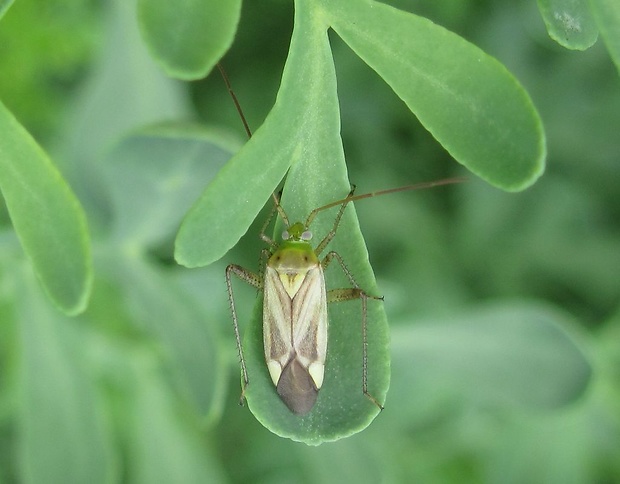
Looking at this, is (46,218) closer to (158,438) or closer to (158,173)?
(158,173)

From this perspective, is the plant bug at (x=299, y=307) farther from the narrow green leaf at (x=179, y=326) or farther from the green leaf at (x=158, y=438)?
the green leaf at (x=158, y=438)

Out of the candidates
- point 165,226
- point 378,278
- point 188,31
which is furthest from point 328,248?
point 378,278

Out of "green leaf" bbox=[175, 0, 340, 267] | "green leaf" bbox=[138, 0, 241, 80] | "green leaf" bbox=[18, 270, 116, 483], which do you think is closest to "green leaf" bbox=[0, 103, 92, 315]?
"green leaf" bbox=[175, 0, 340, 267]

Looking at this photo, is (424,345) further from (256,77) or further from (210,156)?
(256,77)

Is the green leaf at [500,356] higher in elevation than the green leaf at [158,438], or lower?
higher

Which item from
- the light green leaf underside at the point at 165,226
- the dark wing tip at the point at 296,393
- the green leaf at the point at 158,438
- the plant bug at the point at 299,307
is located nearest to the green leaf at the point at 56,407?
the light green leaf underside at the point at 165,226

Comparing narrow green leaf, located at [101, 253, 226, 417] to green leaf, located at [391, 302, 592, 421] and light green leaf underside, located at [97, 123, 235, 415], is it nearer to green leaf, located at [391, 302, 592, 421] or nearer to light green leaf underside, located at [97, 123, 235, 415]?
light green leaf underside, located at [97, 123, 235, 415]

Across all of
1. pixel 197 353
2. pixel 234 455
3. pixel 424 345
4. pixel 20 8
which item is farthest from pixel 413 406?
pixel 20 8
